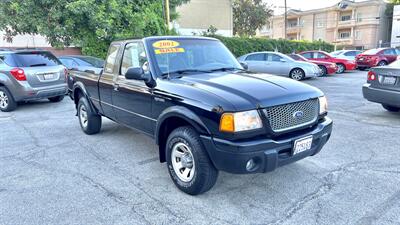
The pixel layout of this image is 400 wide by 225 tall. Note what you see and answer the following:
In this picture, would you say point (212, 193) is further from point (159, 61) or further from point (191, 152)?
point (159, 61)

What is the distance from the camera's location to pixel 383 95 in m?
6.27

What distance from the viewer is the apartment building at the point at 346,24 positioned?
47219 mm

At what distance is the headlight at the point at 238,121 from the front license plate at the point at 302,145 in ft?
1.77

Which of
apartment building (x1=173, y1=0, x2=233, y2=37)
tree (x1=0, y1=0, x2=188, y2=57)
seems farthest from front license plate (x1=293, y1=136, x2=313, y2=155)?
apartment building (x1=173, y1=0, x2=233, y2=37)

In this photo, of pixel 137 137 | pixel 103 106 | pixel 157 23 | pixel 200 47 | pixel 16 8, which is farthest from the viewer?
pixel 157 23

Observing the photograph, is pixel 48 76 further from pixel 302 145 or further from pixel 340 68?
pixel 340 68

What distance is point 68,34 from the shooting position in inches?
508

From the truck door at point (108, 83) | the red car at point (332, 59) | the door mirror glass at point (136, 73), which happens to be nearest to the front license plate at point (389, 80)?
the door mirror glass at point (136, 73)

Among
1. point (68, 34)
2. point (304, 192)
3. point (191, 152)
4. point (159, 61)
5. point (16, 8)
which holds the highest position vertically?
point (16, 8)

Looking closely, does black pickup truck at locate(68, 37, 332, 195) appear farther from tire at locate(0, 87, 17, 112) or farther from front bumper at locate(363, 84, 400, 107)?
tire at locate(0, 87, 17, 112)

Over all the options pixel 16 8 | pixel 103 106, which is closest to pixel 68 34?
pixel 16 8

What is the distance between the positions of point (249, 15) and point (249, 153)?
37.2 metres

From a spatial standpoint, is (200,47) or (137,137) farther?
(137,137)

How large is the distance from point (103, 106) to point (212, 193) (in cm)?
276
